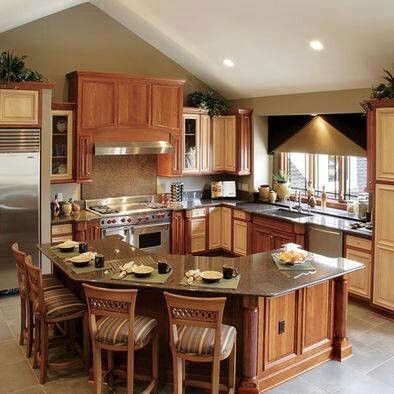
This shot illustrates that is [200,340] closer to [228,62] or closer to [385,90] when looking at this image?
[385,90]

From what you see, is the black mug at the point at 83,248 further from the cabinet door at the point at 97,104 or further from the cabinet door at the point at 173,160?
the cabinet door at the point at 173,160

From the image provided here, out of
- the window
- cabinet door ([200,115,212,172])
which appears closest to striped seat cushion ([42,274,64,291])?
cabinet door ([200,115,212,172])

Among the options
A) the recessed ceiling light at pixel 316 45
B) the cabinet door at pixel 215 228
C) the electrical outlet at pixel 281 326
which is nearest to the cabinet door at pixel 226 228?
the cabinet door at pixel 215 228

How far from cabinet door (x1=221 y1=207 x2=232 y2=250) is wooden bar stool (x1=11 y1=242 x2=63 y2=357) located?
3.58m

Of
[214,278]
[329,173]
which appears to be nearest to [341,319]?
[214,278]

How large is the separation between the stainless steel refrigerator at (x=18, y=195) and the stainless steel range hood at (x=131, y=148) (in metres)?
0.95

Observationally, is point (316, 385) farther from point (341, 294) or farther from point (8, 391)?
point (8, 391)

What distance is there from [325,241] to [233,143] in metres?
2.50

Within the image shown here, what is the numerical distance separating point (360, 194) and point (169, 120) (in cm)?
295

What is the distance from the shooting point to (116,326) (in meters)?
3.69

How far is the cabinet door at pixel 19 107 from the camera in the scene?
231 inches

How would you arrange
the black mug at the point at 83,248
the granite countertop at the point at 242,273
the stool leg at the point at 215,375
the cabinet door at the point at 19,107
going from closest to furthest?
the stool leg at the point at 215,375 < the granite countertop at the point at 242,273 < the black mug at the point at 83,248 < the cabinet door at the point at 19,107

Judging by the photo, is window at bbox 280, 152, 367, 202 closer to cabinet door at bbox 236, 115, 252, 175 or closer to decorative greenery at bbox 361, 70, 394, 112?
cabinet door at bbox 236, 115, 252, 175

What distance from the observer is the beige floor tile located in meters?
4.08
